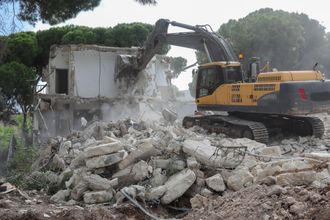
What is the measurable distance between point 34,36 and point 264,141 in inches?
677

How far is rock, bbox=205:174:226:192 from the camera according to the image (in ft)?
23.1

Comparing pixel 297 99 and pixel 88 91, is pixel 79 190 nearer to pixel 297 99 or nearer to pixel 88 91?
pixel 297 99

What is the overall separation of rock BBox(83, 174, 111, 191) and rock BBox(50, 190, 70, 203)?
42cm

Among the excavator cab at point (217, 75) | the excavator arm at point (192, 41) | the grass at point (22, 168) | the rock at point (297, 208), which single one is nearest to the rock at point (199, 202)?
the rock at point (297, 208)

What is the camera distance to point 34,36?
2502cm

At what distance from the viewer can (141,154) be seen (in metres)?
8.30

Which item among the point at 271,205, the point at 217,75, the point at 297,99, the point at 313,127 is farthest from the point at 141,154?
the point at 313,127

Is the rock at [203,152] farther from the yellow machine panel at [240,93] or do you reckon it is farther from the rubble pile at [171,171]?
the yellow machine panel at [240,93]

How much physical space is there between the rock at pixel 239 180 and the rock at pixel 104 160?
203 cm

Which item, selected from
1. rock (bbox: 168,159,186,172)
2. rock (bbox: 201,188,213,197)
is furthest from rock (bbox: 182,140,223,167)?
rock (bbox: 201,188,213,197)

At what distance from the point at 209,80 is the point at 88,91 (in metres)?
8.77

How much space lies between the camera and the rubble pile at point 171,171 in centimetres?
652

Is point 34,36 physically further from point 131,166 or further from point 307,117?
point 131,166

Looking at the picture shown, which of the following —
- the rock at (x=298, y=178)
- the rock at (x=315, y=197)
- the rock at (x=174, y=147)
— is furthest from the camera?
the rock at (x=174, y=147)
